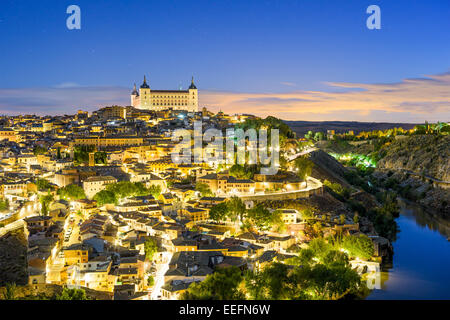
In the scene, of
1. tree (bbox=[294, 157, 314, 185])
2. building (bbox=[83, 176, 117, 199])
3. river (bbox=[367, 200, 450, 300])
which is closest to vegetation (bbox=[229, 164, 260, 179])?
tree (bbox=[294, 157, 314, 185])

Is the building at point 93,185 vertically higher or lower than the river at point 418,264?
higher

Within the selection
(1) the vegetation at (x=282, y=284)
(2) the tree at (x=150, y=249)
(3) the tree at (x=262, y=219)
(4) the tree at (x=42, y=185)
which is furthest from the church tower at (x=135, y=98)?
(1) the vegetation at (x=282, y=284)

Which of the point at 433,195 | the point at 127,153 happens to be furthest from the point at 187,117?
the point at 433,195

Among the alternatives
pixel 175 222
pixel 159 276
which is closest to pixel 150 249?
pixel 159 276

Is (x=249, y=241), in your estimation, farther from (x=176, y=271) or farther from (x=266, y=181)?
(x=266, y=181)

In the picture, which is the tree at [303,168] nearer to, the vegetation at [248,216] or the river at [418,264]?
the river at [418,264]
